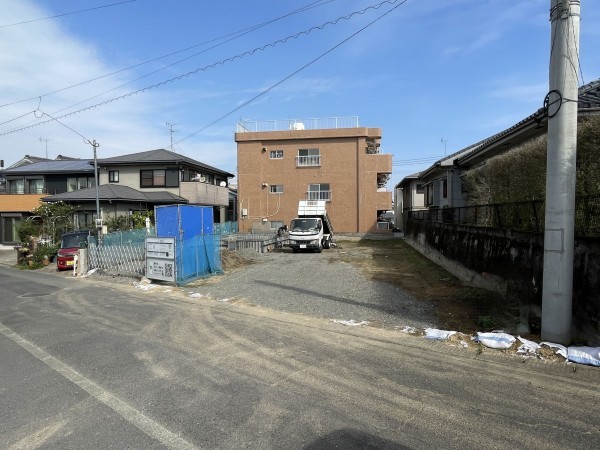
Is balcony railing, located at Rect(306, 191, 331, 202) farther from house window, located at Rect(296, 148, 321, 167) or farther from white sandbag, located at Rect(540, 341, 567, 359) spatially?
white sandbag, located at Rect(540, 341, 567, 359)

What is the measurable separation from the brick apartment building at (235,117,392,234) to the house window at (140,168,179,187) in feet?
18.5

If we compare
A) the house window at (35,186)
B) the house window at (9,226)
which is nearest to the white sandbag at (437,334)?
the house window at (35,186)

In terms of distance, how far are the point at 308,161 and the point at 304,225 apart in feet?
36.0

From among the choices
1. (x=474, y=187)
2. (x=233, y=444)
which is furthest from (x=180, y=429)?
(x=474, y=187)

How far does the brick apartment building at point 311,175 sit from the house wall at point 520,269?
59.4ft

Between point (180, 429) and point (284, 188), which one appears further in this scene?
point (284, 188)

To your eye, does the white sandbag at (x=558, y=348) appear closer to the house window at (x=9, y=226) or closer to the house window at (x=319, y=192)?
the house window at (x=319, y=192)

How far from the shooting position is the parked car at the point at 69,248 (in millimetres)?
19531

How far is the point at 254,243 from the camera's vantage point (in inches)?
928

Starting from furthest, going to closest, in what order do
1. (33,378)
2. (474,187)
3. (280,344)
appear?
(474,187) → (280,344) → (33,378)

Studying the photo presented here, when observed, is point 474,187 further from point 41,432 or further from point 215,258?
point 41,432

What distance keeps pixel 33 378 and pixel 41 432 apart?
1.66 metres

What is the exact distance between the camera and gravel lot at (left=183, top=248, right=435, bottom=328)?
8.19 meters

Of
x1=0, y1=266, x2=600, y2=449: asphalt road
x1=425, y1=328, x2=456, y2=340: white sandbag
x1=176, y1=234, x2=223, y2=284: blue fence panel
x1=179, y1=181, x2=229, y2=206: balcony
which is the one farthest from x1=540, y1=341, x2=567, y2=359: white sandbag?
x1=179, y1=181, x2=229, y2=206: balcony
